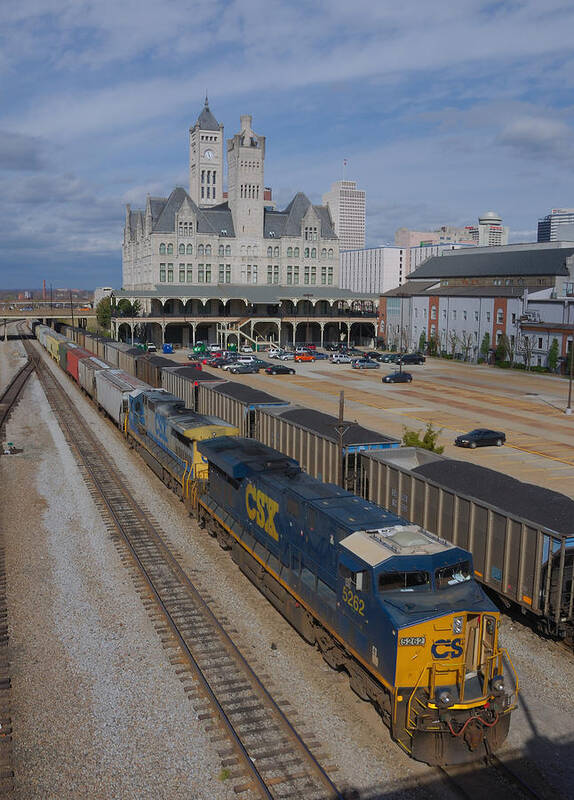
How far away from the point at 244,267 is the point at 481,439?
324 feet

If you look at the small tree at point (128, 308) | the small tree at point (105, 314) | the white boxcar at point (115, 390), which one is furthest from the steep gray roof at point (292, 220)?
the white boxcar at point (115, 390)

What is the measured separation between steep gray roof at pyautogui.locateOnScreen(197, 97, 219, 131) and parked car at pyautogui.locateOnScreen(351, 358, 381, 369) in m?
81.5

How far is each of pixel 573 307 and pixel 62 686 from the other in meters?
81.1

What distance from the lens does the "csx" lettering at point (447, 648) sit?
12.2 m

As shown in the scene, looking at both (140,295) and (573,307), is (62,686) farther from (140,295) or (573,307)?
(140,295)

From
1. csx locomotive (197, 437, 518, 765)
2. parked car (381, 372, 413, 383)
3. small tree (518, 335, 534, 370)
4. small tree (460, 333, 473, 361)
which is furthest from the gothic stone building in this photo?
csx locomotive (197, 437, 518, 765)

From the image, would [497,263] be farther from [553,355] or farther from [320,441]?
[320,441]

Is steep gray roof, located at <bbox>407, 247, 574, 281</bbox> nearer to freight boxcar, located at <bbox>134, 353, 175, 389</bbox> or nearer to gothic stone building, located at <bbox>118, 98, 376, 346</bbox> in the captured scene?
gothic stone building, located at <bbox>118, 98, 376, 346</bbox>

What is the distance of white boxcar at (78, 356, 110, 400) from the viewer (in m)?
56.2

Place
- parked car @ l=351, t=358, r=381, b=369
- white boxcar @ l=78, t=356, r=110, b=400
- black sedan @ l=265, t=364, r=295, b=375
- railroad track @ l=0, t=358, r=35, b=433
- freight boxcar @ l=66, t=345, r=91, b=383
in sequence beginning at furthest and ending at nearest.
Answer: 1. parked car @ l=351, t=358, r=381, b=369
2. black sedan @ l=265, t=364, r=295, b=375
3. freight boxcar @ l=66, t=345, r=91, b=383
4. white boxcar @ l=78, t=356, r=110, b=400
5. railroad track @ l=0, t=358, r=35, b=433

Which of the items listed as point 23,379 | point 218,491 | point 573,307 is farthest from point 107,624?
point 573,307

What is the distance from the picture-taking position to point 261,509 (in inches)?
754

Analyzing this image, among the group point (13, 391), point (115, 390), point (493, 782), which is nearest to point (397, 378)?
point (115, 390)

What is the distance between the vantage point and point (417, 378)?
80.6 metres
